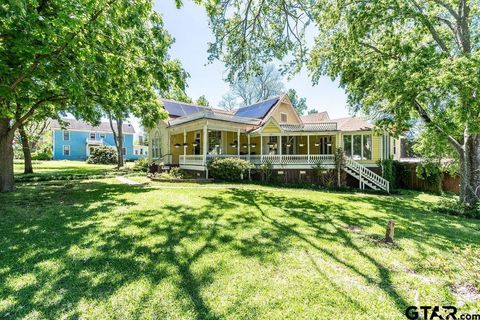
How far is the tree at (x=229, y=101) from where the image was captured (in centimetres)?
4538

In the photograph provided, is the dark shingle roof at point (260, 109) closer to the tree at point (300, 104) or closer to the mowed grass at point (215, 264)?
the mowed grass at point (215, 264)

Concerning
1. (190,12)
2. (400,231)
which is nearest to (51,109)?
(190,12)

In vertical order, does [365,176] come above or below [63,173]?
below

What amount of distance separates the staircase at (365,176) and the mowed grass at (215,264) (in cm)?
850

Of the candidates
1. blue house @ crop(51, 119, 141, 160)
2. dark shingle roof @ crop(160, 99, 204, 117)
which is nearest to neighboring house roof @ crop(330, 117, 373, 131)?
dark shingle roof @ crop(160, 99, 204, 117)

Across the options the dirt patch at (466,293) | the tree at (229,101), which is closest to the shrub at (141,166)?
the dirt patch at (466,293)

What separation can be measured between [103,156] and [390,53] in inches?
1457

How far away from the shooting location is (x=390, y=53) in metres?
12.6

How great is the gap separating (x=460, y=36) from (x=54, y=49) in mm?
15739

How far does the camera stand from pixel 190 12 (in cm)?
912

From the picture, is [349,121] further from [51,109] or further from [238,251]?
[51,109]

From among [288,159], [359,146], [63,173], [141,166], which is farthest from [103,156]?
[359,146]

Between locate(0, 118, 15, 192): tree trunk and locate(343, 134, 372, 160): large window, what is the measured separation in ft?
68.7

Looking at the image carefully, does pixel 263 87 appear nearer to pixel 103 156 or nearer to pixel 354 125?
pixel 354 125
